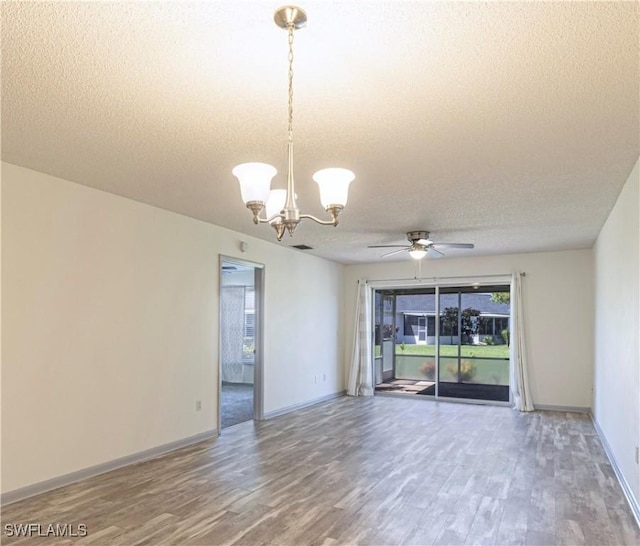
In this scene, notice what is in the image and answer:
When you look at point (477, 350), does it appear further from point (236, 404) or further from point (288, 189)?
point (288, 189)

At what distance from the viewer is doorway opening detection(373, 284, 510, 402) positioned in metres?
8.29

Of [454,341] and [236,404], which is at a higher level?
[454,341]

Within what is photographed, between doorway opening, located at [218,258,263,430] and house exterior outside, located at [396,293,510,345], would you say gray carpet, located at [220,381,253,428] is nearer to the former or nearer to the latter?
doorway opening, located at [218,258,263,430]

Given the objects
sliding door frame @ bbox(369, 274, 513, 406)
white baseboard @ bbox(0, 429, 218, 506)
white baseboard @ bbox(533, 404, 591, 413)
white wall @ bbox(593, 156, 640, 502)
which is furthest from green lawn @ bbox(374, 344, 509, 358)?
white baseboard @ bbox(0, 429, 218, 506)

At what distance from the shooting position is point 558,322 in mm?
7387

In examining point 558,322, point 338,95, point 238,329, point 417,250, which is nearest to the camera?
point 338,95

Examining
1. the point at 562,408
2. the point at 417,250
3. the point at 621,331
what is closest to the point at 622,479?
the point at 621,331

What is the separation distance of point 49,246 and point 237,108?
7.23 feet

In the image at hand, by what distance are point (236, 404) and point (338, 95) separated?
6.25m

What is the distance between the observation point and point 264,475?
164 inches

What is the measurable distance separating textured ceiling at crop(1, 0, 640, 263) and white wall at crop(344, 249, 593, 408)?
134 inches
